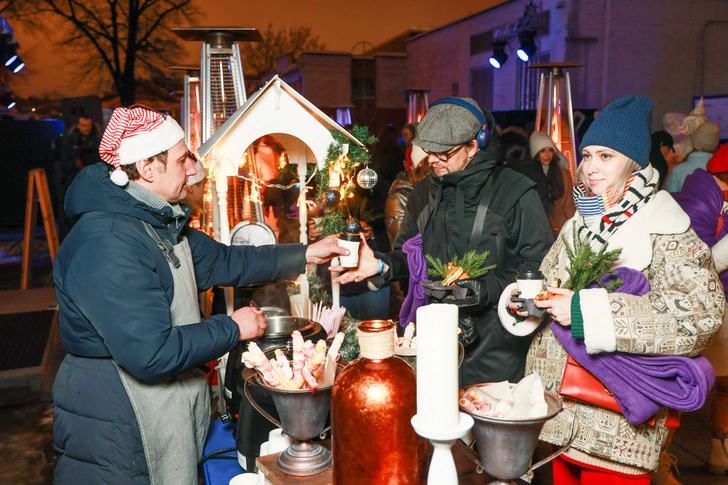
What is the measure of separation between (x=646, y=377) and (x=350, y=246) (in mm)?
1346

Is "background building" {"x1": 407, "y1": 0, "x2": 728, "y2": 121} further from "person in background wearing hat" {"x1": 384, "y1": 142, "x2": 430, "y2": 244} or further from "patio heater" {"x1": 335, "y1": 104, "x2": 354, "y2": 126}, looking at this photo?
"person in background wearing hat" {"x1": 384, "y1": 142, "x2": 430, "y2": 244}

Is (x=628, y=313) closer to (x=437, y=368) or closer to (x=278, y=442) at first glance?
(x=437, y=368)

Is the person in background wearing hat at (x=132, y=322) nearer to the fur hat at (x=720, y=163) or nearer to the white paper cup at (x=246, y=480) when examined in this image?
the white paper cup at (x=246, y=480)

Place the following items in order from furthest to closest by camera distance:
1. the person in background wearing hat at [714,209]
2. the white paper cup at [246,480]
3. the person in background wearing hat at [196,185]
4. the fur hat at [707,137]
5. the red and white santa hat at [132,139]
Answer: the fur hat at [707,137]
the person in background wearing hat at [714,209]
the person in background wearing hat at [196,185]
the red and white santa hat at [132,139]
the white paper cup at [246,480]

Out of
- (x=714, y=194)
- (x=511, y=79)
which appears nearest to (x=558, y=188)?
(x=714, y=194)

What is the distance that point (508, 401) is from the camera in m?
1.57

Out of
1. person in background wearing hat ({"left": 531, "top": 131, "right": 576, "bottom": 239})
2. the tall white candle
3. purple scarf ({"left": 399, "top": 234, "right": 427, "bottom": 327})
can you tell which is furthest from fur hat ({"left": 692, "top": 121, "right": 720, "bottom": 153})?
the tall white candle

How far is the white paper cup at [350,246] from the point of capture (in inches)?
114

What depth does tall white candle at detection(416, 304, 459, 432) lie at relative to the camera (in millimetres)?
1343

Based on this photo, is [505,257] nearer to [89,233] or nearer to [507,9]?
[89,233]

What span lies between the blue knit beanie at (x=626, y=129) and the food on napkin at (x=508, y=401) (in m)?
1.00

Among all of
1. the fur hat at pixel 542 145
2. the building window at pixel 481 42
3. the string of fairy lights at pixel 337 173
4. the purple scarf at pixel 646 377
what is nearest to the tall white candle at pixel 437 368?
the purple scarf at pixel 646 377

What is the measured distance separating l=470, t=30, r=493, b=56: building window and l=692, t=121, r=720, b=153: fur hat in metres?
14.1

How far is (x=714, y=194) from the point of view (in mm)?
3713
